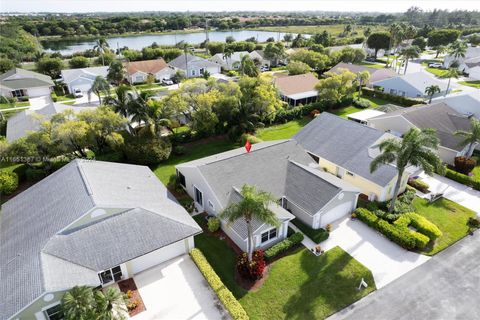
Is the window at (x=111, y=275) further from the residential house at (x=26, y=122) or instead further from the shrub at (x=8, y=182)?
the residential house at (x=26, y=122)

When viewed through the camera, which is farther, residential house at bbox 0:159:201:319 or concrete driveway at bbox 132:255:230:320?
concrete driveway at bbox 132:255:230:320

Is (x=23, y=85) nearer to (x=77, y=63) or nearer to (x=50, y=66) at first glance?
(x=50, y=66)

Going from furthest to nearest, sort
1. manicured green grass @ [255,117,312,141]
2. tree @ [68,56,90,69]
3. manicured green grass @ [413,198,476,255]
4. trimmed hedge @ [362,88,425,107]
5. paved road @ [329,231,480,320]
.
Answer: tree @ [68,56,90,69] < trimmed hedge @ [362,88,425,107] < manicured green grass @ [255,117,312,141] < manicured green grass @ [413,198,476,255] < paved road @ [329,231,480,320]

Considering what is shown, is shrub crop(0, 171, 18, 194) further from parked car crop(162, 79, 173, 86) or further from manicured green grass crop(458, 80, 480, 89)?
manicured green grass crop(458, 80, 480, 89)

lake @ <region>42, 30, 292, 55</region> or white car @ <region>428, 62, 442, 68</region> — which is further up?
lake @ <region>42, 30, 292, 55</region>

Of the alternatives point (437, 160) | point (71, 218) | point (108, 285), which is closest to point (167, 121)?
point (71, 218)

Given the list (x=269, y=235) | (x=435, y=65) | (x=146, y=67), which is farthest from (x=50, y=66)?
(x=435, y=65)

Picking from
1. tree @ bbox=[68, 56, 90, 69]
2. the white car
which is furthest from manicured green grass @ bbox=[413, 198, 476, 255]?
tree @ bbox=[68, 56, 90, 69]
